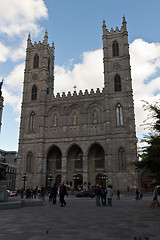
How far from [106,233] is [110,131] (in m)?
34.0

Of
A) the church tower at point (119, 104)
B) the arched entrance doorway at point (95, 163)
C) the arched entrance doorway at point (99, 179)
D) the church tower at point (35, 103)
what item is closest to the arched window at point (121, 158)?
the church tower at point (119, 104)

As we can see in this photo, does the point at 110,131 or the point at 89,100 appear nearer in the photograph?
the point at 110,131

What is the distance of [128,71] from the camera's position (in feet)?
141

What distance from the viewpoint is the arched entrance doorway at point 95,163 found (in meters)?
40.8

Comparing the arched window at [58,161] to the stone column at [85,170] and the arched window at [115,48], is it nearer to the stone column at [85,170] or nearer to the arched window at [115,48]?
the stone column at [85,170]

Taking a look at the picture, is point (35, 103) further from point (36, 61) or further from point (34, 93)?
point (36, 61)

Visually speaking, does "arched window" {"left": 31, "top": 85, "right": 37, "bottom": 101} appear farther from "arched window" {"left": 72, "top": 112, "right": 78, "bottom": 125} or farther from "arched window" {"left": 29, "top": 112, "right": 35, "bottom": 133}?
"arched window" {"left": 72, "top": 112, "right": 78, "bottom": 125}

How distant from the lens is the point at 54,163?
44000mm

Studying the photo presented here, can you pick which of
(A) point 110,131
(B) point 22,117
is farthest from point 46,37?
(A) point 110,131

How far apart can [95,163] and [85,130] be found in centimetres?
642

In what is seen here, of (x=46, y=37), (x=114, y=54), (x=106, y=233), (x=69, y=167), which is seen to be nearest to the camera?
(x=106, y=233)

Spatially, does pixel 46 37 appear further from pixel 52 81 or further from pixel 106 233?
pixel 106 233

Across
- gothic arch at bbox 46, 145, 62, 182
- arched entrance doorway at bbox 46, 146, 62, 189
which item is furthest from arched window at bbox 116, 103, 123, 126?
arched entrance doorway at bbox 46, 146, 62, 189

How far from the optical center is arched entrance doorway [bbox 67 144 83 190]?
41.8m
